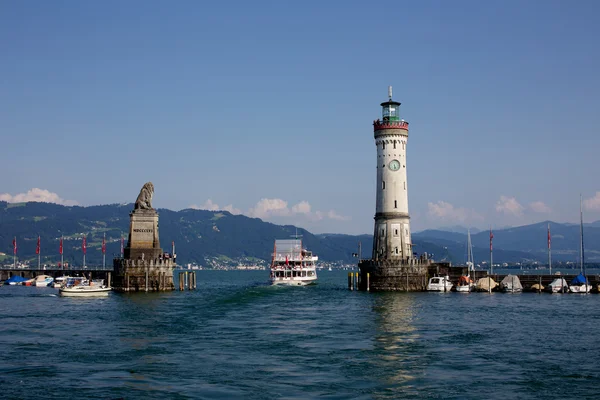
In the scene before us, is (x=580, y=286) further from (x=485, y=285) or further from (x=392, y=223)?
(x=392, y=223)

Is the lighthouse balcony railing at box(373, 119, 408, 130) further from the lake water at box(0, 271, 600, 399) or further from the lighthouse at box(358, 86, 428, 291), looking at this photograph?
the lake water at box(0, 271, 600, 399)

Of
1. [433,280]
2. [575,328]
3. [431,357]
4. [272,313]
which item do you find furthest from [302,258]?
[431,357]

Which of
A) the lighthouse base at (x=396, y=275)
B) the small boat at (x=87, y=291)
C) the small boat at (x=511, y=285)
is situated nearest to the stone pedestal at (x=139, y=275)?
the small boat at (x=87, y=291)

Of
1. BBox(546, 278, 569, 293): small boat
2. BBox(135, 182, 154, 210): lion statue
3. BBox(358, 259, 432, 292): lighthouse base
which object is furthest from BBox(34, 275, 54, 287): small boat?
BBox(546, 278, 569, 293): small boat

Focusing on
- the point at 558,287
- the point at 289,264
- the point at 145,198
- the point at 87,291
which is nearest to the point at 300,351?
the point at 87,291

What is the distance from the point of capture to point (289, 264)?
486 feet

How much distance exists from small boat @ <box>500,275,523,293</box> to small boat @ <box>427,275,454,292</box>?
33.4 feet

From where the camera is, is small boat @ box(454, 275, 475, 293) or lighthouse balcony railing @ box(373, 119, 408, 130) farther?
small boat @ box(454, 275, 475, 293)

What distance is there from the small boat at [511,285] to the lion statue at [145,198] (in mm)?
57361

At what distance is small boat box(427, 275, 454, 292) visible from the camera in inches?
4523

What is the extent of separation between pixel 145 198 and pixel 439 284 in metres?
47.3

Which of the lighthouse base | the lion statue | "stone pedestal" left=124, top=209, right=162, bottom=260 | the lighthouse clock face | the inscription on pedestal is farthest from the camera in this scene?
the lion statue

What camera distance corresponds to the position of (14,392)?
1620 inches

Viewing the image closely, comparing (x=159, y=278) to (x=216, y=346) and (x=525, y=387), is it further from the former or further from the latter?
(x=525, y=387)
